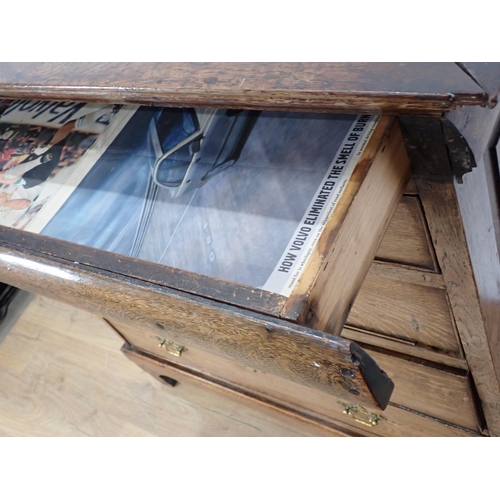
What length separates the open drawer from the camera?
43cm

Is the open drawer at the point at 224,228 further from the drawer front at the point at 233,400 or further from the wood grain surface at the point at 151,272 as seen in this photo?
the drawer front at the point at 233,400

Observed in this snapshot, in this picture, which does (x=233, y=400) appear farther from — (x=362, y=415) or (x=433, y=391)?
(x=433, y=391)

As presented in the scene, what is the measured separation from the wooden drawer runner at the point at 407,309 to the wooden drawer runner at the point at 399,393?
5cm

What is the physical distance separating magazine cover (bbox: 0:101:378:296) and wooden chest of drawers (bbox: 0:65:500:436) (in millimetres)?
31

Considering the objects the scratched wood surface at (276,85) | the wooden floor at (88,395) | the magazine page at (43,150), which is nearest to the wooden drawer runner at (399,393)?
the wooden floor at (88,395)

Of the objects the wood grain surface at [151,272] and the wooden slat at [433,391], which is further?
the wooden slat at [433,391]

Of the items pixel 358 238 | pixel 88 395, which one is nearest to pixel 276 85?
pixel 358 238

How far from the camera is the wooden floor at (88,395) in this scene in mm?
1259

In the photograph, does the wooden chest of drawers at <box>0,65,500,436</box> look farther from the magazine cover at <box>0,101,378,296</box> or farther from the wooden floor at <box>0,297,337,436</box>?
the wooden floor at <box>0,297,337,436</box>

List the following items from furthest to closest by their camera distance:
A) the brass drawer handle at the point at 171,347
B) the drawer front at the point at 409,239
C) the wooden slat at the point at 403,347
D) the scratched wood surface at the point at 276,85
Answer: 1. the brass drawer handle at the point at 171,347
2. the wooden slat at the point at 403,347
3. the drawer front at the point at 409,239
4. the scratched wood surface at the point at 276,85

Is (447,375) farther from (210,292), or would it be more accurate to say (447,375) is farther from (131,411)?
(131,411)

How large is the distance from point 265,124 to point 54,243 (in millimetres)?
263

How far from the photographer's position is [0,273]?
59 centimetres
